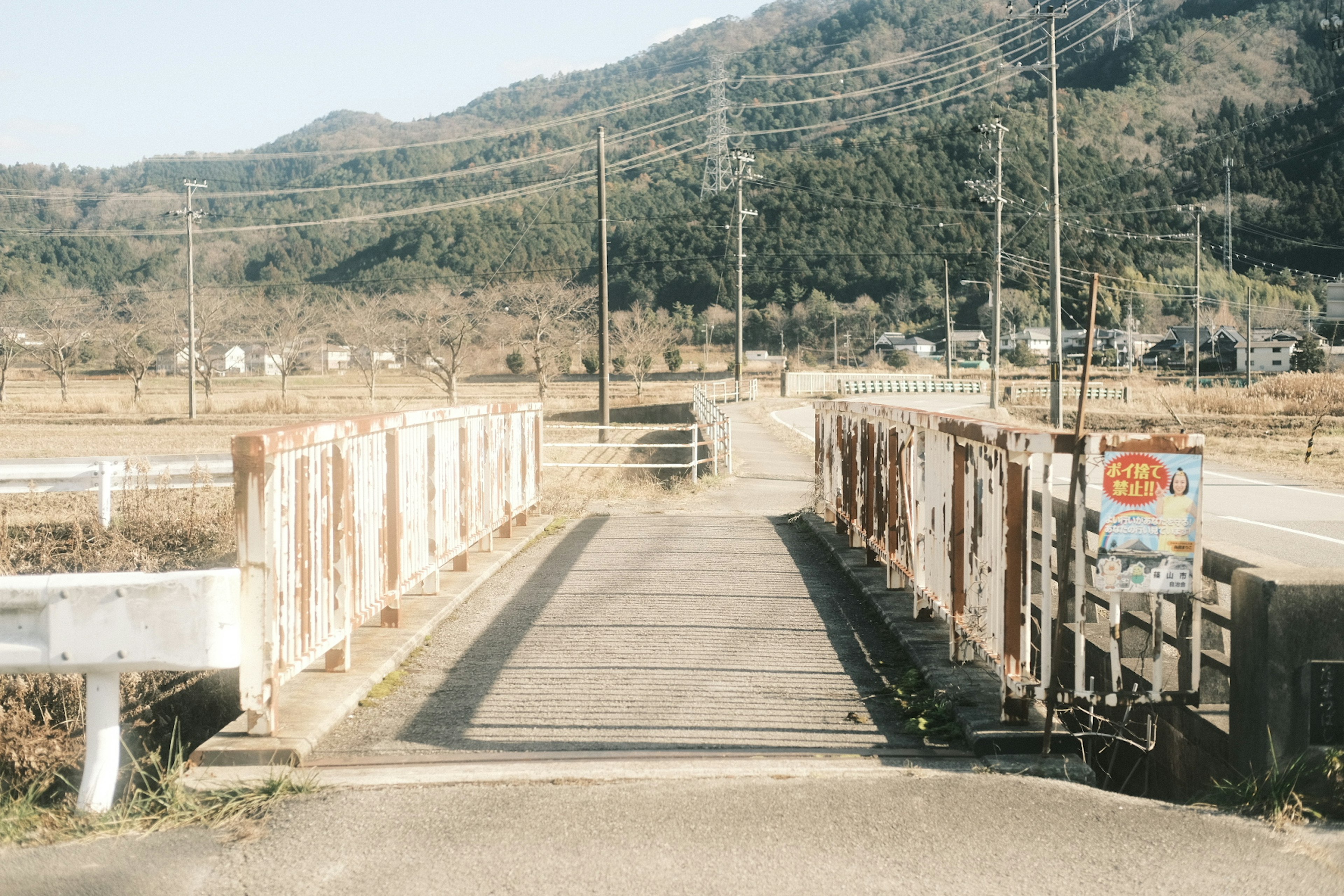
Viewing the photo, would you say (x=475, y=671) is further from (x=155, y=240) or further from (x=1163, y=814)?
(x=155, y=240)

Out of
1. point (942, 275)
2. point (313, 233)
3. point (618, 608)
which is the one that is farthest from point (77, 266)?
point (618, 608)

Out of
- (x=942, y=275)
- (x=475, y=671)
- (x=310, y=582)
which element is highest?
(x=942, y=275)

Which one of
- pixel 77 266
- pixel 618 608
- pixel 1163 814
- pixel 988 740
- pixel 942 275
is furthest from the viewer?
pixel 942 275

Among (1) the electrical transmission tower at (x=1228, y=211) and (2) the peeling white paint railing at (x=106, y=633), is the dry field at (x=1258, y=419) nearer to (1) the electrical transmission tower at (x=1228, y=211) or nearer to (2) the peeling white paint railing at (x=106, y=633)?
(2) the peeling white paint railing at (x=106, y=633)

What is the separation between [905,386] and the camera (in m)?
70.1

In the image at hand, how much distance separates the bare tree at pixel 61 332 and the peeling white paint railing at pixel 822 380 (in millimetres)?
37370

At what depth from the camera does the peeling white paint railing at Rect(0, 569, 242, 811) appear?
4316 mm

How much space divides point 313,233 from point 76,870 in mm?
126371

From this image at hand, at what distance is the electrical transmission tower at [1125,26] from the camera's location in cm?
16100

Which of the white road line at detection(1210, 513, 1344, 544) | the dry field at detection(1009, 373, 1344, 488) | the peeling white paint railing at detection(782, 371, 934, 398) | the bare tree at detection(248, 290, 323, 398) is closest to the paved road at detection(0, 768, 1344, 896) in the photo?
the white road line at detection(1210, 513, 1344, 544)

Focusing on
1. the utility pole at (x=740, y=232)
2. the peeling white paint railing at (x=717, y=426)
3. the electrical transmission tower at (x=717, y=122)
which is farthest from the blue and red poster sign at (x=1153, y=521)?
the electrical transmission tower at (x=717, y=122)

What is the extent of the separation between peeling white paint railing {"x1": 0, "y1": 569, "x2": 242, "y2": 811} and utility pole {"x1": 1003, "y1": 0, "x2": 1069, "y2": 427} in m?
25.0

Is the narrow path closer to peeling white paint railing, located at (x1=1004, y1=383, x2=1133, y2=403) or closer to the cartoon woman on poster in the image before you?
the cartoon woman on poster

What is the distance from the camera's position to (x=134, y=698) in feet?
20.2
